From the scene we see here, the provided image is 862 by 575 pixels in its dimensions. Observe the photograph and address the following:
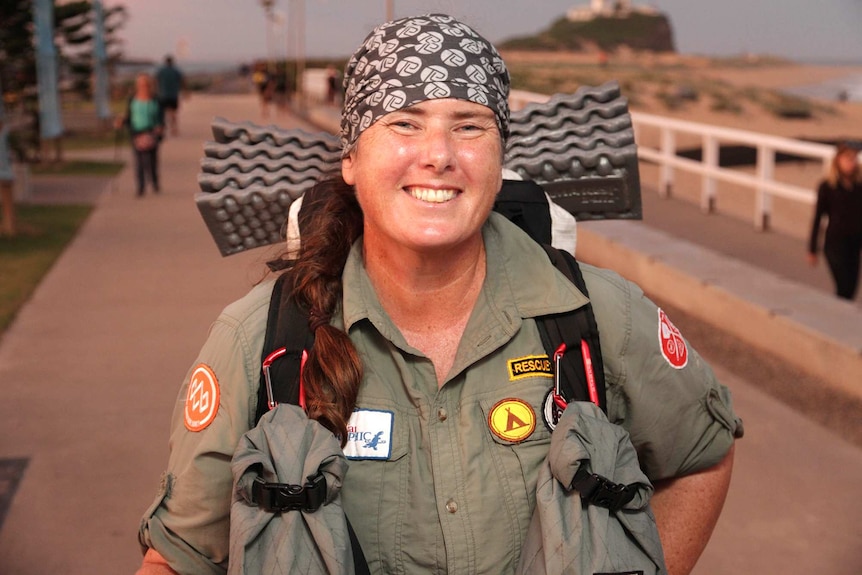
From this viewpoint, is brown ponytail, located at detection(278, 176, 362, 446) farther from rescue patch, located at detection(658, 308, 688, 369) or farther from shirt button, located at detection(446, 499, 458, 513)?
rescue patch, located at detection(658, 308, 688, 369)

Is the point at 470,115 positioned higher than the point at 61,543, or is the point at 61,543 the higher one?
the point at 470,115

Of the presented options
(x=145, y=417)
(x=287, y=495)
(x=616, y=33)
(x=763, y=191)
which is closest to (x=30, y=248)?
(x=145, y=417)

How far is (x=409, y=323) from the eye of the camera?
2336 millimetres

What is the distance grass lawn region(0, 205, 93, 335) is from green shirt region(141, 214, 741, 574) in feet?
23.6

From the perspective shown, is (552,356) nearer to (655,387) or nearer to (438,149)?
(655,387)

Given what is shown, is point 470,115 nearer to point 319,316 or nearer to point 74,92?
point 319,316

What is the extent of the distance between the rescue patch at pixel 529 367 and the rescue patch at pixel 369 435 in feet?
0.79

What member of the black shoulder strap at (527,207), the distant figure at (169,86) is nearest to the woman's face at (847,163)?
the black shoulder strap at (527,207)

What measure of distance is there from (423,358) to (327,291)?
0.23 meters

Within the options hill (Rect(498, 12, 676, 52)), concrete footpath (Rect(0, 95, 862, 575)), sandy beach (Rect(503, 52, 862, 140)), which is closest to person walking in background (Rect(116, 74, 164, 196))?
concrete footpath (Rect(0, 95, 862, 575))

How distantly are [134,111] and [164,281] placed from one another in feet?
24.4

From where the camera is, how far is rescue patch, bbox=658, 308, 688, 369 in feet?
7.46

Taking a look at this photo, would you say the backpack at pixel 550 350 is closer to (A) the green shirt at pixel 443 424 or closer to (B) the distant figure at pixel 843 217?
(A) the green shirt at pixel 443 424

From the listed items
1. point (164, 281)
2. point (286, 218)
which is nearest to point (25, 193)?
point (164, 281)
